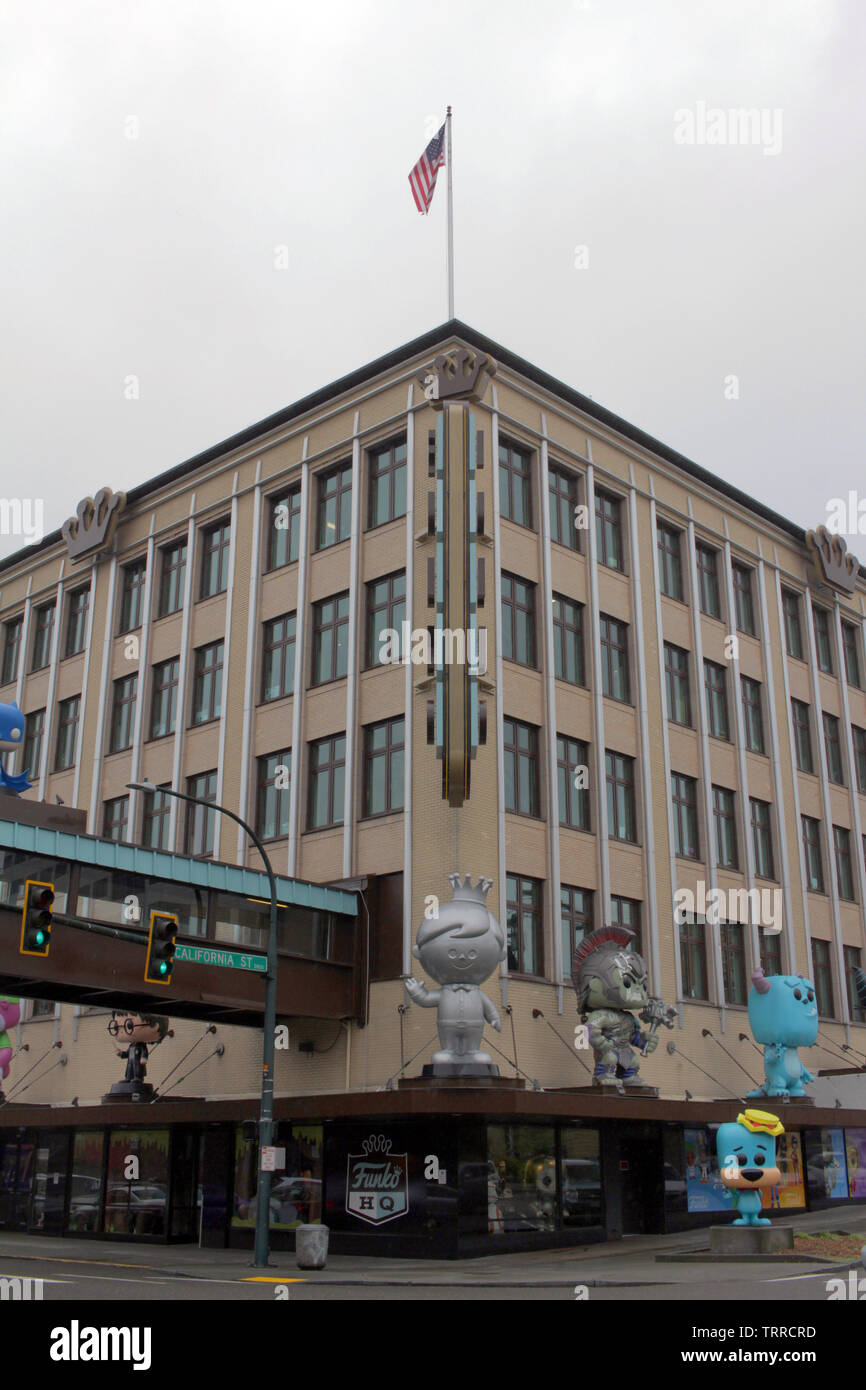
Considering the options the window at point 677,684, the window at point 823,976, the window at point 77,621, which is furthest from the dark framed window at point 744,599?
the window at point 77,621

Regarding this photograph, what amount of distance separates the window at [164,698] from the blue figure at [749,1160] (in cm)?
1992

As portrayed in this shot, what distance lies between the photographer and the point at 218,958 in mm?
26188

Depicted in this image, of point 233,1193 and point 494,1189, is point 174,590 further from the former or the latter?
point 494,1189

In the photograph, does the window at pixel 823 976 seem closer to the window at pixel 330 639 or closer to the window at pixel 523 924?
the window at pixel 523 924

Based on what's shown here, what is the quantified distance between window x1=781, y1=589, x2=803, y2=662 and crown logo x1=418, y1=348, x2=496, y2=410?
15570mm

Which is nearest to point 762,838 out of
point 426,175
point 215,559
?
point 215,559

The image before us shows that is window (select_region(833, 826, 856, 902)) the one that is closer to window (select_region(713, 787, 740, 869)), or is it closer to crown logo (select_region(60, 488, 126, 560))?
window (select_region(713, 787, 740, 869))

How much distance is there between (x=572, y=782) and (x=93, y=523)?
61.4ft

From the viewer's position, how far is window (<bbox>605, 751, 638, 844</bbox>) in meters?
33.9

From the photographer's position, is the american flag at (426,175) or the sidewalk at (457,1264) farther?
the american flag at (426,175)

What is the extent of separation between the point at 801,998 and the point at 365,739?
41.0 feet

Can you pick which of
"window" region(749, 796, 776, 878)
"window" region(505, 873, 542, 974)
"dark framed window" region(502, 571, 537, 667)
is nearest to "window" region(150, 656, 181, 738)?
"dark framed window" region(502, 571, 537, 667)

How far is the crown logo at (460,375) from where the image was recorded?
3203 cm

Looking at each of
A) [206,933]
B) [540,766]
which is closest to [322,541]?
[540,766]
